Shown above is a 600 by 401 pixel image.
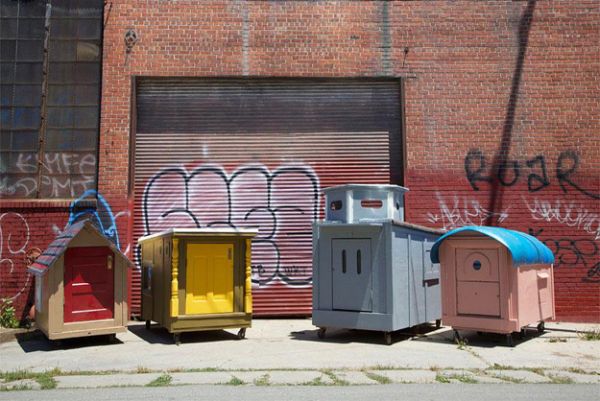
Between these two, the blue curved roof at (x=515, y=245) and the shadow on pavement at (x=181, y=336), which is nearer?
the blue curved roof at (x=515, y=245)

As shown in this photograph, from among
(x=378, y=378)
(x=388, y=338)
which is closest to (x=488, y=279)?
(x=388, y=338)

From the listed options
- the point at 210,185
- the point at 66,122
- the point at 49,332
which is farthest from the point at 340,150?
the point at 49,332

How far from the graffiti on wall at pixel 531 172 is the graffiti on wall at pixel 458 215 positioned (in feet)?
1.54

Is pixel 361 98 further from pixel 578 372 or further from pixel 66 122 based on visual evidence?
pixel 578 372

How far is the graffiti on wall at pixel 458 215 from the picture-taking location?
1231 cm

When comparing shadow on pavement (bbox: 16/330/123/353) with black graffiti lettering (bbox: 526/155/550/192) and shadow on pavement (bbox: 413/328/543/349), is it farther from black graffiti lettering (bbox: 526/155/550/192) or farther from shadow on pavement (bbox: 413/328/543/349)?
black graffiti lettering (bbox: 526/155/550/192)

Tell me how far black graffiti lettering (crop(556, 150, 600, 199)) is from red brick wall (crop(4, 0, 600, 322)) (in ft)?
0.07

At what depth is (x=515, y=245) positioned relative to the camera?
915cm

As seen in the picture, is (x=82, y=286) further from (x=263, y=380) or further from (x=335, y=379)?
(x=335, y=379)

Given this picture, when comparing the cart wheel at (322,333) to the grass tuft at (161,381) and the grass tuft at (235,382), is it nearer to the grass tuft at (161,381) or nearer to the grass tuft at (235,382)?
the grass tuft at (235,382)

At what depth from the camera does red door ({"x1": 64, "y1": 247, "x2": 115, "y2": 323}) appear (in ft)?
30.4

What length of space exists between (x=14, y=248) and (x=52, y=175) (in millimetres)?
1596

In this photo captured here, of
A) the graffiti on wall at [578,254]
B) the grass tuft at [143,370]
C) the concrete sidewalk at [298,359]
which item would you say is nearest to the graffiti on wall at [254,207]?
the concrete sidewalk at [298,359]

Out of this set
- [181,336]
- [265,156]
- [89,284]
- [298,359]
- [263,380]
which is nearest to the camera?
[263,380]
